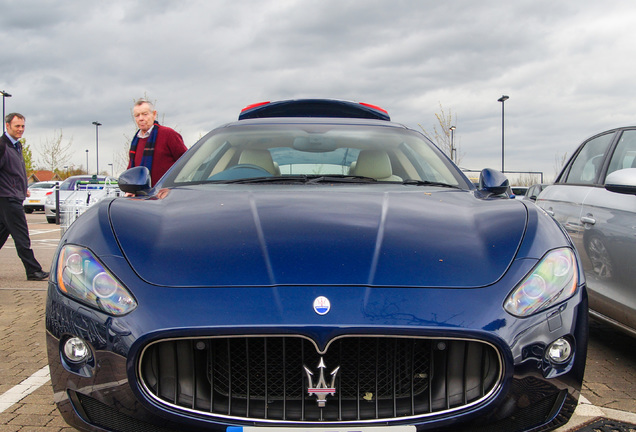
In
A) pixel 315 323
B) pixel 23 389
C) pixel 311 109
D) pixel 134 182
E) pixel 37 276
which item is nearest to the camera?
pixel 315 323

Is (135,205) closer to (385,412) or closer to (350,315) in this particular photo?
(350,315)

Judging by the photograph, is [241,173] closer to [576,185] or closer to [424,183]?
[424,183]

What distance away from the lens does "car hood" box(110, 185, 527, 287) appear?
1906 mm

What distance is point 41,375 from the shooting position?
138 inches

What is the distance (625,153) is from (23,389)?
410 cm

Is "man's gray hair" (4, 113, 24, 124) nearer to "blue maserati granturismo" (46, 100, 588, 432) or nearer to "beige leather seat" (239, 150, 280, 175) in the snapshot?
"beige leather seat" (239, 150, 280, 175)

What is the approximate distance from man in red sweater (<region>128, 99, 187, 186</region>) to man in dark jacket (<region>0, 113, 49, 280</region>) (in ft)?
6.71

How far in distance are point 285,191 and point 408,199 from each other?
0.54 metres

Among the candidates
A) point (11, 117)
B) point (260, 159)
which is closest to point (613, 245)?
point (260, 159)

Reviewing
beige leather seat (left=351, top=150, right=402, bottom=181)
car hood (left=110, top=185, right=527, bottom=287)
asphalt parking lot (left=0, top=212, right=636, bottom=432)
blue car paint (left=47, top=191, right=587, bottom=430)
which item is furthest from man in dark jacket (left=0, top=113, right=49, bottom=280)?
blue car paint (left=47, top=191, right=587, bottom=430)

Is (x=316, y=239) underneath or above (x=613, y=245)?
above

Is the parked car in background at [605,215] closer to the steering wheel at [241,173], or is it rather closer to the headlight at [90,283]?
the steering wheel at [241,173]

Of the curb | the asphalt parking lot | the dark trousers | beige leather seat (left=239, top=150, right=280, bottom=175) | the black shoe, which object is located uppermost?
beige leather seat (left=239, top=150, right=280, bottom=175)

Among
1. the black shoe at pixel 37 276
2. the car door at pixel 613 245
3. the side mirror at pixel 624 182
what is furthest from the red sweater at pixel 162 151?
the side mirror at pixel 624 182
